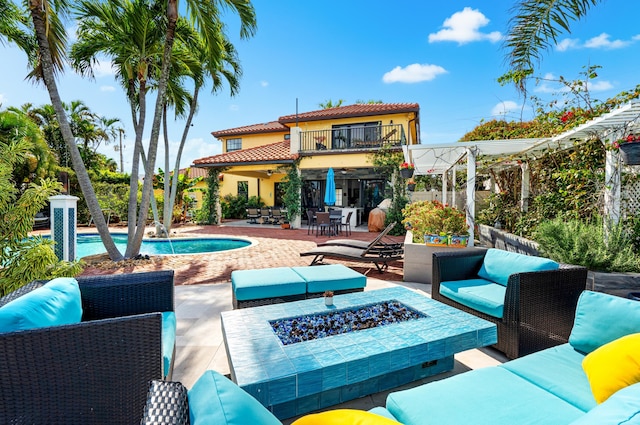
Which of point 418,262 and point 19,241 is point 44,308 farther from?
point 418,262

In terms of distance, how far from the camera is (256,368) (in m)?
1.99

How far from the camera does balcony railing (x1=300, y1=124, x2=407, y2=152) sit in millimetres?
14352

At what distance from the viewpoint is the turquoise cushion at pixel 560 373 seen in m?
1.66

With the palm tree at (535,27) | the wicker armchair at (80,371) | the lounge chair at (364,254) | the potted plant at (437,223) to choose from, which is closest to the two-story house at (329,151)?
the potted plant at (437,223)

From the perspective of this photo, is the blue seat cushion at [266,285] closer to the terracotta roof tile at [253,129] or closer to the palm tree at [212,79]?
the palm tree at [212,79]

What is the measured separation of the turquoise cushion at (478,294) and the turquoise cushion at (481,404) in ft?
4.66

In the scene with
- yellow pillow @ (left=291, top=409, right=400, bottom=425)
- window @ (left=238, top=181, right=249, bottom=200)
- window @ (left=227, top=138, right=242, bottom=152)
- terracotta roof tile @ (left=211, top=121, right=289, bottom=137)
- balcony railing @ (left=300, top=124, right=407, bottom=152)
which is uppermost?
terracotta roof tile @ (left=211, top=121, right=289, bottom=137)

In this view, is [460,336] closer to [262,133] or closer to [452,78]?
[452,78]

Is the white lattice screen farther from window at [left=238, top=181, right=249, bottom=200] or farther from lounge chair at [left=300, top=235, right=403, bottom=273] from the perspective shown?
window at [left=238, top=181, right=249, bottom=200]

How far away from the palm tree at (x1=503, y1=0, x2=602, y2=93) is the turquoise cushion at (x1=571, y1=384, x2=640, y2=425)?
452 cm

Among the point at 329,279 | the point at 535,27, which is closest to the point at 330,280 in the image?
the point at 329,279

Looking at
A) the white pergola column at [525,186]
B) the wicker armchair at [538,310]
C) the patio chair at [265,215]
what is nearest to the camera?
the wicker armchair at [538,310]

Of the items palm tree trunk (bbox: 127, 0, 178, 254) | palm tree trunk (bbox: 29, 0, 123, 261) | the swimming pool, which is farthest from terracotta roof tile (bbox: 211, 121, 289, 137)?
palm tree trunk (bbox: 29, 0, 123, 261)

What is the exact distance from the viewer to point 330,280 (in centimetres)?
406
